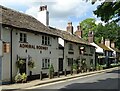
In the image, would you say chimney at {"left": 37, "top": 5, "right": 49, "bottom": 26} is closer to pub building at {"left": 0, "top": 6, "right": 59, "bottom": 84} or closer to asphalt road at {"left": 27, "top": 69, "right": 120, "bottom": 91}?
pub building at {"left": 0, "top": 6, "right": 59, "bottom": 84}

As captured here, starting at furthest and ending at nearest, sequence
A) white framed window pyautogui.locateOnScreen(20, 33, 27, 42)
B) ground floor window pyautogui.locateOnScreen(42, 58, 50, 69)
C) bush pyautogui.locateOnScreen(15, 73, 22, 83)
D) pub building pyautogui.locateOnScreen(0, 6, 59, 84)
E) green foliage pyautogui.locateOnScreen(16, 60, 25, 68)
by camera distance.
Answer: ground floor window pyautogui.locateOnScreen(42, 58, 50, 69)
white framed window pyautogui.locateOnScreen(20, 33, 27, 42)
green foliage pyautogui.locateOnScreen(16, 60, 25, 68)
bush pyautogui.locateOnScreen(15, 73, 22, 83)
pub building pyautogui.locateOnScreen(0, 6, 59, 84)

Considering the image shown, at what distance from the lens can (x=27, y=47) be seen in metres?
28.3

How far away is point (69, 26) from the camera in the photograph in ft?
172

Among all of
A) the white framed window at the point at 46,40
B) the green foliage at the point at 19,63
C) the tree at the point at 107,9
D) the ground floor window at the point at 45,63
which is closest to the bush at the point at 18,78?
the green foliage at the point at 19,63

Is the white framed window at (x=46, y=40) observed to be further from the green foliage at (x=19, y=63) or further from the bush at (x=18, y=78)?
the bush at (x=18, y=78)

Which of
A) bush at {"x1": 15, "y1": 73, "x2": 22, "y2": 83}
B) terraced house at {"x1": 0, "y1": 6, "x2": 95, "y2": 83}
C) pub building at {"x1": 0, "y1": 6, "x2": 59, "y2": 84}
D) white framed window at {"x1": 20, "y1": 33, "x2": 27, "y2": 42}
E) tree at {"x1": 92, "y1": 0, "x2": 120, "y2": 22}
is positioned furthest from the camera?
white framed window at {"x1": 20, "y1": 33, "x2": 27, "y2": 42}

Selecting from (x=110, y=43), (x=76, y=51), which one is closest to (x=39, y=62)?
(x=76, y=51)

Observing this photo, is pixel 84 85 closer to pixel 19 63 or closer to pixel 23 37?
pixel 19 63

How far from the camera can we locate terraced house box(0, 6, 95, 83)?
24250mm

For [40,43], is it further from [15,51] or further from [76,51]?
[76,51]

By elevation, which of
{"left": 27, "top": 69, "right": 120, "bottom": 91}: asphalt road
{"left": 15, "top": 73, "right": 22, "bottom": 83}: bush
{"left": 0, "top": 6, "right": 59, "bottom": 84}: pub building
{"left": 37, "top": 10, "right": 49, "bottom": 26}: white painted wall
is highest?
{"left": 37, "top": 10, "right": 49, "bottom": 26}: white painted wall

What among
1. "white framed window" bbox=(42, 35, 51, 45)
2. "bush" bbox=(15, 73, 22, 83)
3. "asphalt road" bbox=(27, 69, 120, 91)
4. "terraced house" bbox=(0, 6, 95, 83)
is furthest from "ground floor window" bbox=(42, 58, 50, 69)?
"bush" bbox=(15, 73, 22, 83)

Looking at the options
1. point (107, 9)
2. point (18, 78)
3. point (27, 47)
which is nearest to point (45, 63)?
point (27, 47)

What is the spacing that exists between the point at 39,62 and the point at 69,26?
22.6 m
